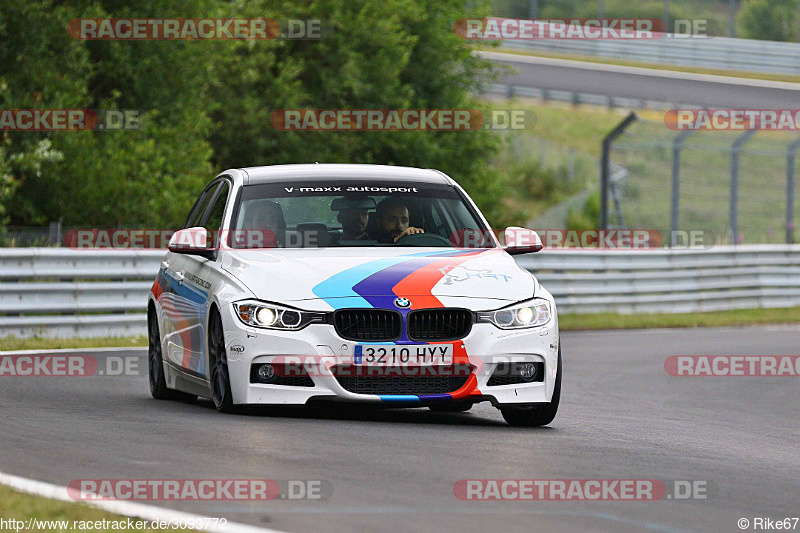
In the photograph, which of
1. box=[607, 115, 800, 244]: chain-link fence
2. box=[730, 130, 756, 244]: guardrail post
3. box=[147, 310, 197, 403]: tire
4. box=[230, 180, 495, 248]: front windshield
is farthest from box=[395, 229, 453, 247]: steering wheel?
box=[607, 115, 800, 244]: chain-link fence

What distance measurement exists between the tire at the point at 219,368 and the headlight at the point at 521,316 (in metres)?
1.51

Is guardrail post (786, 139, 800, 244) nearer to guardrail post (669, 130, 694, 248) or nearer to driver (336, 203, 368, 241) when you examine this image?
guardrail post (669, 130, 694, 248)

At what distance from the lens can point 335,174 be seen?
1041 centimetres

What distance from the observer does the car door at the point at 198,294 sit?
Result: 31.6ft

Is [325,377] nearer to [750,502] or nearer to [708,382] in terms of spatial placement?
[750,502]

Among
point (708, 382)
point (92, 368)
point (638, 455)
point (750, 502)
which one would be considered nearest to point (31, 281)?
point (92, 368)

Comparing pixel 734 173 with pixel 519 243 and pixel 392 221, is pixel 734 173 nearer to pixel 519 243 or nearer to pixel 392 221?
pixel 519 243

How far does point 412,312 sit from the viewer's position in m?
8.85

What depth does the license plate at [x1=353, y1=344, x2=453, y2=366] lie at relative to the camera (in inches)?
346

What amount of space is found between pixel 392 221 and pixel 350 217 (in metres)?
0.27

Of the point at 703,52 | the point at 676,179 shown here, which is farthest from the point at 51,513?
the point at 703,52

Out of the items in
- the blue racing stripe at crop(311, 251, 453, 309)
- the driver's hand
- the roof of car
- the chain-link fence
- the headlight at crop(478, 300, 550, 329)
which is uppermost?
the roof of car

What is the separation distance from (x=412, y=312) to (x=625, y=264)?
47.7 feet

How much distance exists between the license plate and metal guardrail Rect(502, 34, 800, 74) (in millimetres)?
39172
